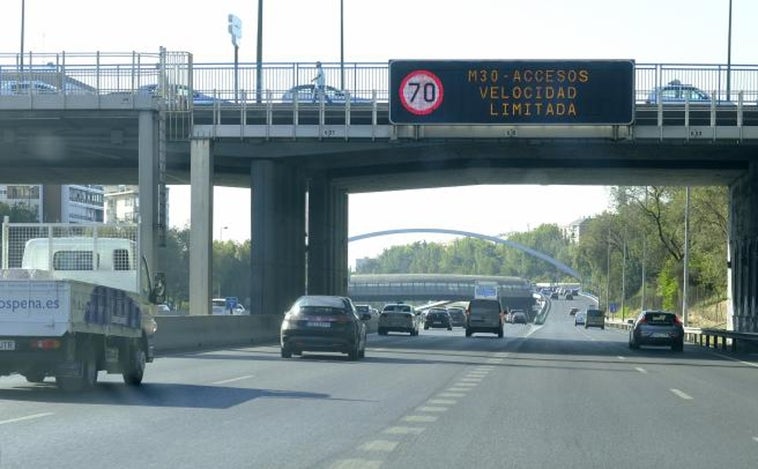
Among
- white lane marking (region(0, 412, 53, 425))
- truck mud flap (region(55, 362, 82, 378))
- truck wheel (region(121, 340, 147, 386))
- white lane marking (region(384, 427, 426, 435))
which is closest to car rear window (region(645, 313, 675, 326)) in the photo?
truck wheel (region(121, 340, 147, 386))

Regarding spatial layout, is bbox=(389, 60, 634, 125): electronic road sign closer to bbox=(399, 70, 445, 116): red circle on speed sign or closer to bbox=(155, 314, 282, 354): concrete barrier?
bbox=(399, 70, 445, 116): red circle on speed sign

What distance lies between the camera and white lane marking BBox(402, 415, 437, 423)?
601 inches

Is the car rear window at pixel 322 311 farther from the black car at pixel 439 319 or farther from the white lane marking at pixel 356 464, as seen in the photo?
the black car at pixel 439 319

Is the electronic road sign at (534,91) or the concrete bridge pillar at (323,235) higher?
the electronic road sign at (534,91)

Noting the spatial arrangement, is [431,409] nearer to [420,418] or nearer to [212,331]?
[420,418]

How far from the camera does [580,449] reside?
12.7 metres

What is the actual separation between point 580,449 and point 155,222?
94.3 ft

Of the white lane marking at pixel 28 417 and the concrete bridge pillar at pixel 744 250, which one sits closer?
the white lane marking at pixel 28 417

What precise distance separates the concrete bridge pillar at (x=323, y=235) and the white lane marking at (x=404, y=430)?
42.6m

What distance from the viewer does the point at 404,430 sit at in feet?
46.3

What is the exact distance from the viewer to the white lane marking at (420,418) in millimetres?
15266

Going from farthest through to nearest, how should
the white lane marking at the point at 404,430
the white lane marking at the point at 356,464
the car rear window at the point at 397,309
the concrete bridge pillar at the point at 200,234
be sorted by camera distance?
the car rear window at the point at 397,309 → the concrete bridge pillar at the point at 200,234 → the white lane marking at the point at 404,430 → the white lane marking at the point at 356,464

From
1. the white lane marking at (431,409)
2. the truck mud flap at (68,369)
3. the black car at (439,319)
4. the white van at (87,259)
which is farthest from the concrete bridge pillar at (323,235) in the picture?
the white lane marking at (431,409)

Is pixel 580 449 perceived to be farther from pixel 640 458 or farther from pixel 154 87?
pixel 154 87
